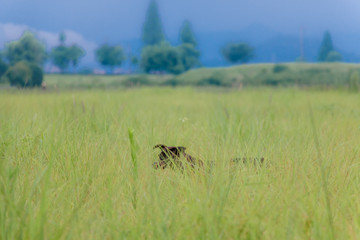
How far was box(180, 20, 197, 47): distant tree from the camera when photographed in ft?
210

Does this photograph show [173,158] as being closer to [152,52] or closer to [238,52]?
[152,52]

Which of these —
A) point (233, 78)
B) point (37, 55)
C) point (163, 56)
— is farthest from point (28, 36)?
point (233, 78)

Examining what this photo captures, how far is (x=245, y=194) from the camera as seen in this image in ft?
4.49

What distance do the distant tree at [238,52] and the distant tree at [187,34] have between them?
647 centimetres

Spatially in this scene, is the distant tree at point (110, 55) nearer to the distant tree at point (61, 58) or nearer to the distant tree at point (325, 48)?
the distant tree at point (61, 58)

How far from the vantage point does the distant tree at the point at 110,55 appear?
69.5m

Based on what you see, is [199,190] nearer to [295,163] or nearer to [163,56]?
[295,163]

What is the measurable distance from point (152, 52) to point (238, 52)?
20191 millimetres

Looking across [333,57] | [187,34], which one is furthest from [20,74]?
[333,57]

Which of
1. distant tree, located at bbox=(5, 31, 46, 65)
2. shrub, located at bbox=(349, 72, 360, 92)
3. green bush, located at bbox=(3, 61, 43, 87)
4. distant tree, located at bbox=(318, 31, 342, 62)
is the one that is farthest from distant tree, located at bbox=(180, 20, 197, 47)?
shrub, located at bbox=(349, 72, 360, 92)

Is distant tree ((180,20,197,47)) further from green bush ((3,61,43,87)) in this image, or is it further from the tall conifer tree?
green bush ((3,61,43,87))

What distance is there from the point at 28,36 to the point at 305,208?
47907mm

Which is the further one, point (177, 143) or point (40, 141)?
point (177, 143)

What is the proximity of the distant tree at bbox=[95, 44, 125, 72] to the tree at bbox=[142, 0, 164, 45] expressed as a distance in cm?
810
